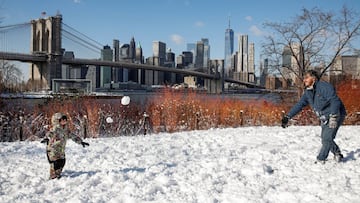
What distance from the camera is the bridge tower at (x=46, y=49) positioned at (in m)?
31.1

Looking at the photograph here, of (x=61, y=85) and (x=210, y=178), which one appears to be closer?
(x=210, y=178)

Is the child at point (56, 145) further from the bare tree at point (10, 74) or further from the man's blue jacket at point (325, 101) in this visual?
the bare tree at point (10, 74)

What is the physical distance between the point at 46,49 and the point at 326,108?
33225 mm

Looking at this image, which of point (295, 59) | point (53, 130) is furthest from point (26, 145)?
point (295, 59)

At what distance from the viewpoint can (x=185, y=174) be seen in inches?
187

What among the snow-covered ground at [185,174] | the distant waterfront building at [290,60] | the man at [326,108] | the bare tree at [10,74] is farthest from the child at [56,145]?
the bare tree at [10,74]

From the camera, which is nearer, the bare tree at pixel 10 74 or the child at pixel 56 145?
the child at pixel 56 145

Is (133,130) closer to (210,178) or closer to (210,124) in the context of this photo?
(210,124)

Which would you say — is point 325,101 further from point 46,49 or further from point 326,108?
point 46,49

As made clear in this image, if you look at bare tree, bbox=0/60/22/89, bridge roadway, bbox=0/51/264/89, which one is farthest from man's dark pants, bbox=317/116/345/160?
bridge roadway, bbox=0/51/264/89

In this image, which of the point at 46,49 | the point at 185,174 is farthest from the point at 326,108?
the point at 46,49

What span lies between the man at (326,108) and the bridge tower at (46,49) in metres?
27.3

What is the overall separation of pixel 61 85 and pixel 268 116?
54.3ft

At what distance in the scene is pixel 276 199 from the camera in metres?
3.83
